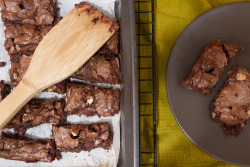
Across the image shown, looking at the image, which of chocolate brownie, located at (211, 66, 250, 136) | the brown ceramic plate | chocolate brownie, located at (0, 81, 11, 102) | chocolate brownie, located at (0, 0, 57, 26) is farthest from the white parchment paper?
chocolate brownie, located at (211, 66, 250, 136)

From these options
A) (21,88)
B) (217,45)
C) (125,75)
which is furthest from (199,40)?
(21,88)

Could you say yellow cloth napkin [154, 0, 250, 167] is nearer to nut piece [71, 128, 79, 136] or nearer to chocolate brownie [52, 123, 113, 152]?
chocolate brownie [52, 123, 113, 152]

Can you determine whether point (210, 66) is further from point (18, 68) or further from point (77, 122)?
point (18, 68)

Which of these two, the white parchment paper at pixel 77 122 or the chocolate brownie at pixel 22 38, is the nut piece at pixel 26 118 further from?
the chocolate brownie at pixel 22 38

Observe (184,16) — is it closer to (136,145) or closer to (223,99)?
(223,99)

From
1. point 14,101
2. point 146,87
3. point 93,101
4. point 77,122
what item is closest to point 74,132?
point 77,122

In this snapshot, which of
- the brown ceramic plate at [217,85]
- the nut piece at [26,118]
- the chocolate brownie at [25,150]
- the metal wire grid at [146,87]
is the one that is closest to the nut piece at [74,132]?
the chocolate brownie at [25,150]
